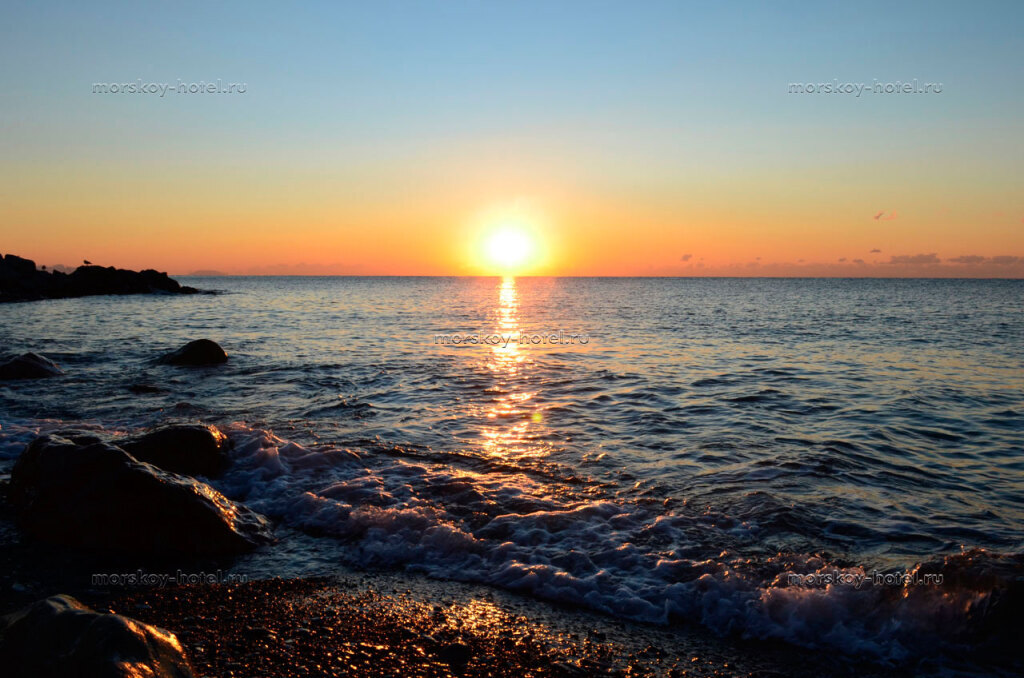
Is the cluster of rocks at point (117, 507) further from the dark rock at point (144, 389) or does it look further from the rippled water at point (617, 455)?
the dark rock at point (144, 389)

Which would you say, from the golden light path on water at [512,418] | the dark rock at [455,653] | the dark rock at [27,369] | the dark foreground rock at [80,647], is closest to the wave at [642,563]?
the dark rock at [455,653]

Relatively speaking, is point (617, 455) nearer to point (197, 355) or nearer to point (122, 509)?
point (122, 509)

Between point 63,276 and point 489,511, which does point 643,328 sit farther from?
point 63,276

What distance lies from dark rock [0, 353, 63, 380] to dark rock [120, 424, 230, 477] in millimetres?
11598

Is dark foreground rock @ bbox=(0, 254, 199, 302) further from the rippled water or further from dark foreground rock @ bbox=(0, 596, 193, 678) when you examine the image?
dark foreground rock @ bbox=(0, 596, 193, 678)

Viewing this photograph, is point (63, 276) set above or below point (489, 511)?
above

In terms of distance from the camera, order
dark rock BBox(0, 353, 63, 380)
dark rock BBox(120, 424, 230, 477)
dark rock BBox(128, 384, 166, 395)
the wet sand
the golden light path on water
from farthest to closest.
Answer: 1. dark rock BBox(0, 353, 63, 380)
2. dark rock BBox(128, 384, 166, 395)
3. the golden light path on water
4. dark rock BBox(120, 424, 230, 477)
5. the wet sand

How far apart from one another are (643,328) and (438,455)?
27938 mm

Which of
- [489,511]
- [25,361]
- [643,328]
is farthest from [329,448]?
[643,328]

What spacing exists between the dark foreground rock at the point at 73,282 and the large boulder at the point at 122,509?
61.5m

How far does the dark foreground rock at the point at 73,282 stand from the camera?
58.5 m

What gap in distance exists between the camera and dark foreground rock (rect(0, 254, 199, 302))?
5850cm

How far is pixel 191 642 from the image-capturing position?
15.4 ft

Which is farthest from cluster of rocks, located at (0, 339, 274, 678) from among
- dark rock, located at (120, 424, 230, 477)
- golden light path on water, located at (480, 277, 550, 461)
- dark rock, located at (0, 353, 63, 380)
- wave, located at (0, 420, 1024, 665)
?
dark rock, located at (0, 353, 63, 380)
